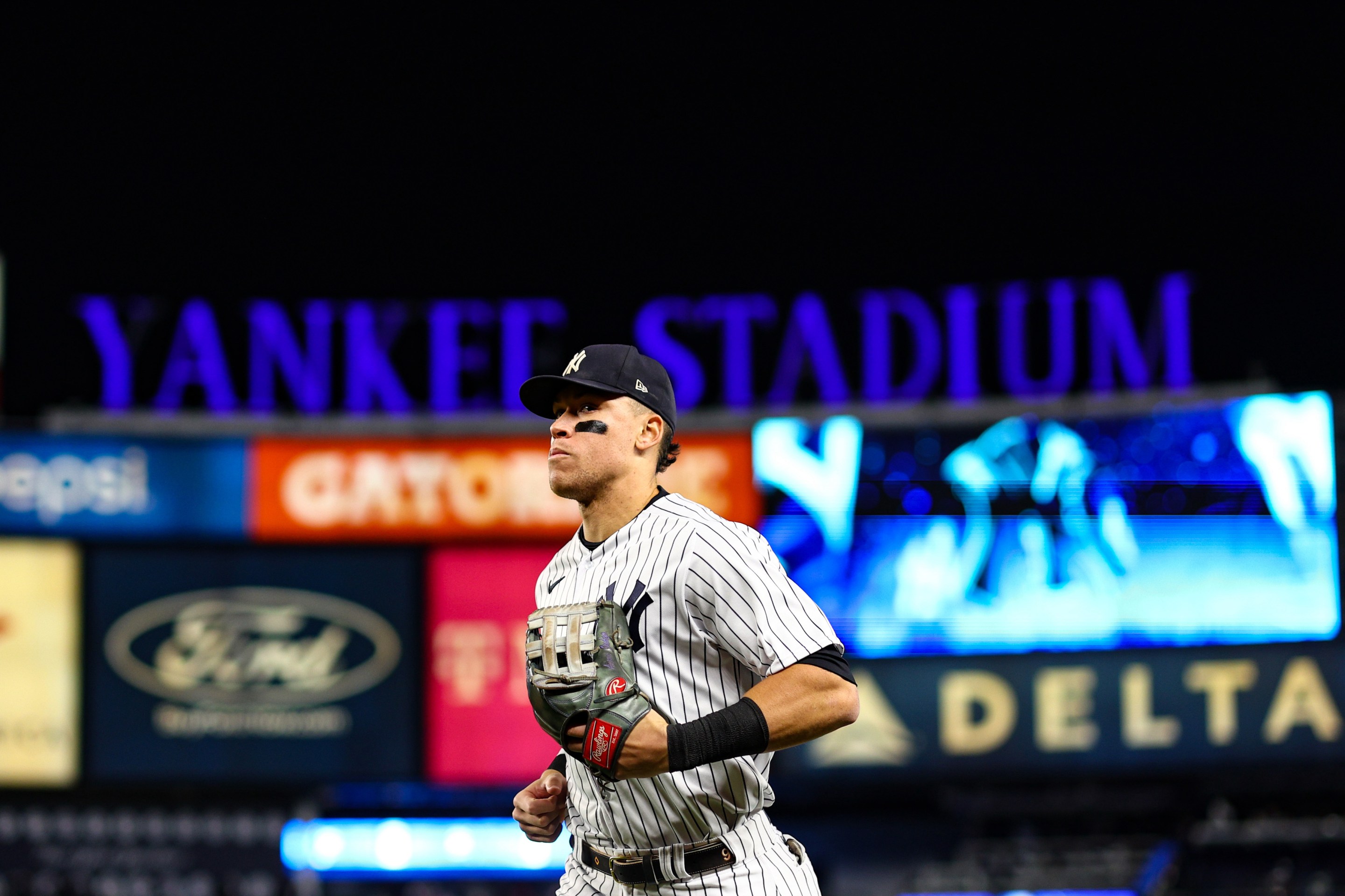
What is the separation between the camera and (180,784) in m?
Answer: 11.1

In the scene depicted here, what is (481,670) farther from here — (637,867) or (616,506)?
(637,867)

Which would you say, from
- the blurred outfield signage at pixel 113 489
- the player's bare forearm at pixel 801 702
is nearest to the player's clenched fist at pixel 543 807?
the player's bare forearm at pixel 801 702

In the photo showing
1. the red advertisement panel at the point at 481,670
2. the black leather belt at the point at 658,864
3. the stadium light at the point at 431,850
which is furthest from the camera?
the stadium light at the point at 431,850

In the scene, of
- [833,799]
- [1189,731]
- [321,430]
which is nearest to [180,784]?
[321,430]

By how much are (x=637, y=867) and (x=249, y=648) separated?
8891 millimetres

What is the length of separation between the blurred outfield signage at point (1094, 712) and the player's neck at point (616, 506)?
829 centimetres

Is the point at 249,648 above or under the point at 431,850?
above

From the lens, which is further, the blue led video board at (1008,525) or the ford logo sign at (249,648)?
the blue led video board at (1008,525)

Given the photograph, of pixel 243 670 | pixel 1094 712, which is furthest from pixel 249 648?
pixel 1094 712

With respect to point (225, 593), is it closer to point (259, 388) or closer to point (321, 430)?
point (321, 430)

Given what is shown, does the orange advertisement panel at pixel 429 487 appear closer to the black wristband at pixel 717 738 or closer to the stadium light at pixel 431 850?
the stadium light at pixel 431 850

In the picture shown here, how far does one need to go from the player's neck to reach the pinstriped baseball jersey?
0.15 metres

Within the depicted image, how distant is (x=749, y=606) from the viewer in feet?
9.14

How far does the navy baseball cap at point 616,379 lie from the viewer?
305 cm
